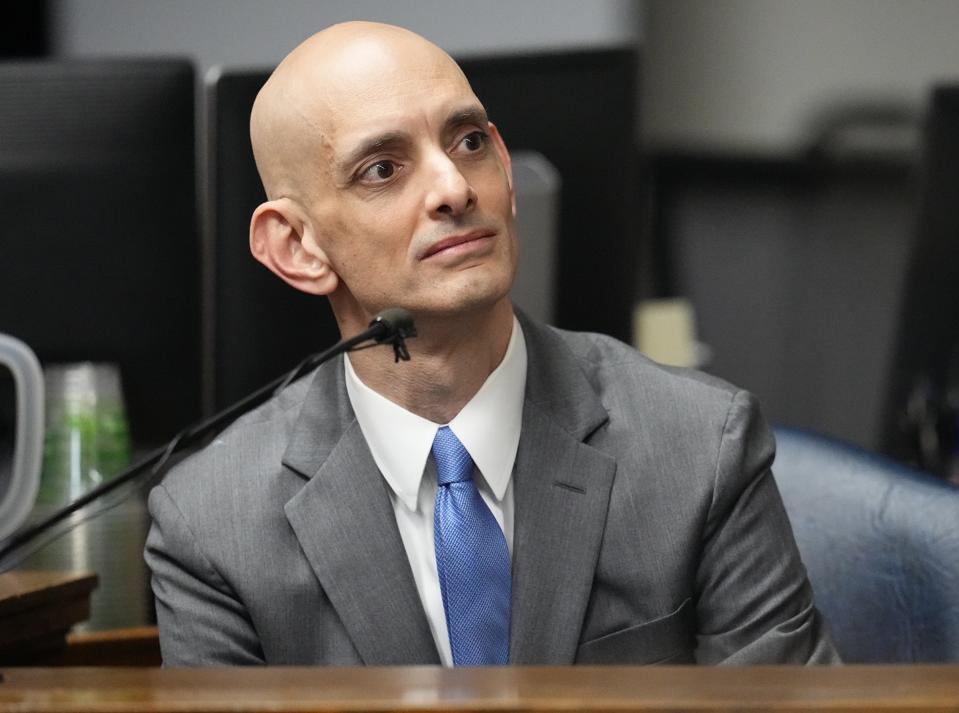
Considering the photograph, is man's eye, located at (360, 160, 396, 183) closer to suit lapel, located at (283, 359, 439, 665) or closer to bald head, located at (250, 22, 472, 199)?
bald head, located at (250, 22, 472, 199)

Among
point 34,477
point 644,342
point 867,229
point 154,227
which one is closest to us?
point 34,477

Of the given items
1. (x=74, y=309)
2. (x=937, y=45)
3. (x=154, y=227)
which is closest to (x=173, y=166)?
(x=154, y=227)

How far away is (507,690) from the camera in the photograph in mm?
635

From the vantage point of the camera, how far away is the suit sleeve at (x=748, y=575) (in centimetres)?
112

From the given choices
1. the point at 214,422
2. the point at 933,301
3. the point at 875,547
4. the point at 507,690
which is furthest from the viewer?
the point at 933,301

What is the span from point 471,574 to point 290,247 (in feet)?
1.06

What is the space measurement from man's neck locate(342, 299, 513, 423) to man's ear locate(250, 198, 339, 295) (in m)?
0.08

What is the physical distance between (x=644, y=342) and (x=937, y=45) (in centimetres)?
150

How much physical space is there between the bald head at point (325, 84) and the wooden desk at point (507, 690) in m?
0.55

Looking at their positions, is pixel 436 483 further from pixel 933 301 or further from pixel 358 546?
pixel 933 301

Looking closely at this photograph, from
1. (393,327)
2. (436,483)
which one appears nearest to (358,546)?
(436,483)

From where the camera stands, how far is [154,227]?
1.66 meters

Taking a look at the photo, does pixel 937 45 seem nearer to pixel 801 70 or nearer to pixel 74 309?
pixel 801 70

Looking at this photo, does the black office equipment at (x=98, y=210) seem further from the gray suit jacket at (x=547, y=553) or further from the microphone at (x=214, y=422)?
the microphone at (x=214, y=422)
